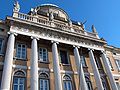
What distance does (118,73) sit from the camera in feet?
68.8

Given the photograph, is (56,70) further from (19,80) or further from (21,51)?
(21,51)

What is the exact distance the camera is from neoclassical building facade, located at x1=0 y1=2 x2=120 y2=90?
555 inches

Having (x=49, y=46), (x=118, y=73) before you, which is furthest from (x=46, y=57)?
(x=118, y=73)

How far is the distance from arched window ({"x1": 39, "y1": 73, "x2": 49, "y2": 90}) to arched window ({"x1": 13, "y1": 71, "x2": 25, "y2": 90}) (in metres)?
1.60

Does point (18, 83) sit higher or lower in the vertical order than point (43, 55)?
lower

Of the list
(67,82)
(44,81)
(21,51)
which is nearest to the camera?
(44,81)

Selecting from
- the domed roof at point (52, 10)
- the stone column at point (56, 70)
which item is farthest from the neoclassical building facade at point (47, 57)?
the domed roof at point (52, 10)

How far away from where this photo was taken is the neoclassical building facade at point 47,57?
1410 cm

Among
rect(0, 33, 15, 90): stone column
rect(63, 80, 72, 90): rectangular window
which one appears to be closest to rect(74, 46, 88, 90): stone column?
rect(63, 80, 72, 90): rectangular window

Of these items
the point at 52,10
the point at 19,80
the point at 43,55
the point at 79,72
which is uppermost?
the point at 52,10

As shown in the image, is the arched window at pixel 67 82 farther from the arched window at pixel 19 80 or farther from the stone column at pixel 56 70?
the arched window at pixel 19 80


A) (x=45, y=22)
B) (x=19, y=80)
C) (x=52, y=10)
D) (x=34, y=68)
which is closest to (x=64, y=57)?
(x=45, y=22)

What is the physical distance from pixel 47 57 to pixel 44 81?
271cm

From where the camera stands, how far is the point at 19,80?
555 inches
